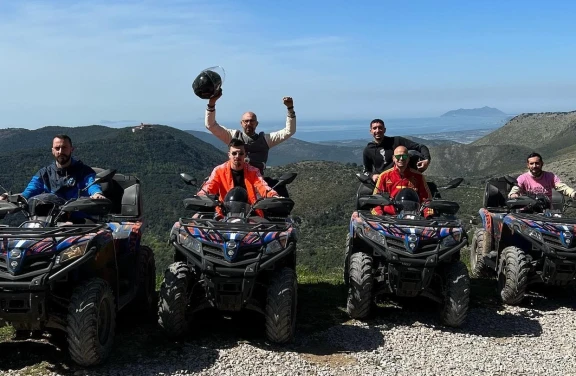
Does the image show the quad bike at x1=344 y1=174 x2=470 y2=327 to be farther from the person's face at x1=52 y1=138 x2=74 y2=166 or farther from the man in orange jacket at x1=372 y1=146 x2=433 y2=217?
the person's face at x1=52 y1=138 x2=74 y2=166

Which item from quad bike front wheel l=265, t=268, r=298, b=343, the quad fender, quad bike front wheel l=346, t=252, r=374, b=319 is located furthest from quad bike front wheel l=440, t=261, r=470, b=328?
the quad fender

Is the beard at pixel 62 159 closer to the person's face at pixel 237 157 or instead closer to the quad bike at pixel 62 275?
the quad bike at pixel 62 275

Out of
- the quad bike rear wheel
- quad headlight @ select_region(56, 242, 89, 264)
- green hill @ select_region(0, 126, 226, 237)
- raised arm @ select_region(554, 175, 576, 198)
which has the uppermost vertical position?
raised arm @ select_region(554, 175, 576, 198)

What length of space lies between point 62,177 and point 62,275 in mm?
2044

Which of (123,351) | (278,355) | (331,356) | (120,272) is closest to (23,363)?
(123,351)

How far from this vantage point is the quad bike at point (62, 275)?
4883 millimetres

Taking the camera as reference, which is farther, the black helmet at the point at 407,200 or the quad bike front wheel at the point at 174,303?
the black helmet at the point at 407,200

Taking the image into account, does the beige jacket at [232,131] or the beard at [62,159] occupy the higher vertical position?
the beige jacket at [232,131]

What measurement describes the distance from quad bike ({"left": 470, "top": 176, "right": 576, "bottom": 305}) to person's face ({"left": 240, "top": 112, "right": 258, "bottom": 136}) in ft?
12.5

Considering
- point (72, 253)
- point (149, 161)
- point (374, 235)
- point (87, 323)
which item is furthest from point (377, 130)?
point (149, 161)

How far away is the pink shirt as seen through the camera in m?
9.10

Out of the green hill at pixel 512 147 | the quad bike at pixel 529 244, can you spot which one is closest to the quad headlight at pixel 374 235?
the quad bike at pixel 529 244

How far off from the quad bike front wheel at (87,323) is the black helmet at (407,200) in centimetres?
375

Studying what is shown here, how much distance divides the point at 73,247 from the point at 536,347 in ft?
15.7
